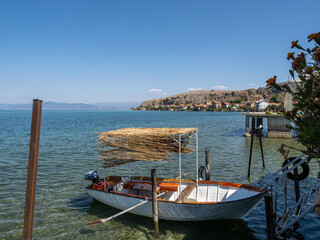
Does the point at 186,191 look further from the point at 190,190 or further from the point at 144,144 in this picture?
the point at 144,144

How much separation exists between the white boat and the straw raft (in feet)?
0.14

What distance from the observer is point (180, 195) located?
10.5m

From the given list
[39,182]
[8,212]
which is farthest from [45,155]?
[8,212]

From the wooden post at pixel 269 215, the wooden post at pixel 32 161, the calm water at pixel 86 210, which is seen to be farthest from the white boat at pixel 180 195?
the wooden post at pixel 32 161

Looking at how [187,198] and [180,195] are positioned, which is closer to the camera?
[180,195]

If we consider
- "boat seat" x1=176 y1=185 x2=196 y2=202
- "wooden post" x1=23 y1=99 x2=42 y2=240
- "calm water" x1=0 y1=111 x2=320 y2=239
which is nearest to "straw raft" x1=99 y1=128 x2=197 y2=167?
"calm water" x1=0 y1=111 x2=320 y2=239

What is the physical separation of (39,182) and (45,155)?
362 inches

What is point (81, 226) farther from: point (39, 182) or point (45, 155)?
point (45, 155)

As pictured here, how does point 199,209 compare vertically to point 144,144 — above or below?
below

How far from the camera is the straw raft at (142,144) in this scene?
10398 mm

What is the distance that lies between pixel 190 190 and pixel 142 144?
3.19 metres

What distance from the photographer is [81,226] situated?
10477 millimetres

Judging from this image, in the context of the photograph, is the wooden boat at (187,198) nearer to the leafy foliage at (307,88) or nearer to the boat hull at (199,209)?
the boat hull at (199,209)

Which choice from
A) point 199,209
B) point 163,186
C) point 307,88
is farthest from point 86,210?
point 307,88
